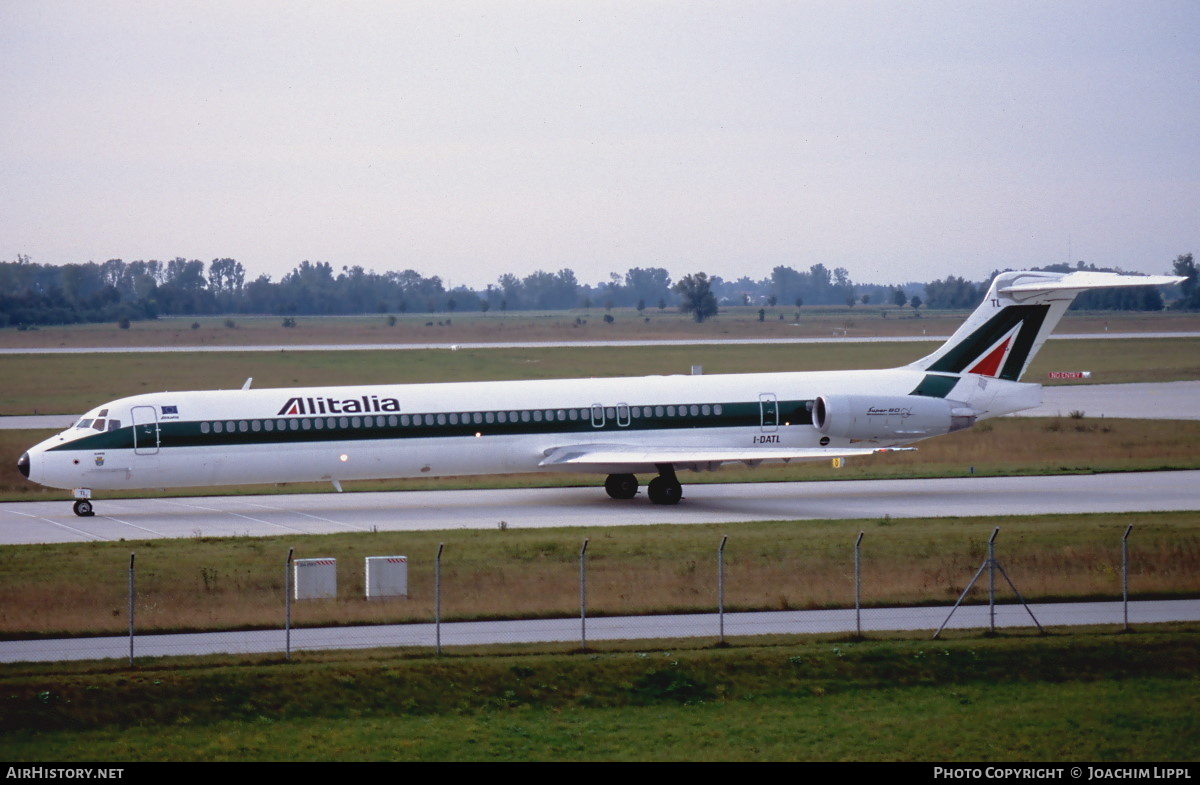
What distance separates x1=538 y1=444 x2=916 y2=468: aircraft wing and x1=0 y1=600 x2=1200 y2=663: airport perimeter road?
36.3 feet

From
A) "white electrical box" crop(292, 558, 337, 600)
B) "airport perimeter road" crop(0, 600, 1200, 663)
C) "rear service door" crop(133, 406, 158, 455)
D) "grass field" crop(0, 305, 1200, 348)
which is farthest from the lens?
"grass field" crop(0, 305, 1200, 348)

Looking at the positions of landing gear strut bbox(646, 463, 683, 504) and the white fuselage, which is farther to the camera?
landing gear strut bbox(646, 463, 683, 504)

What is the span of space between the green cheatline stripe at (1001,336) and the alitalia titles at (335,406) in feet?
48.0

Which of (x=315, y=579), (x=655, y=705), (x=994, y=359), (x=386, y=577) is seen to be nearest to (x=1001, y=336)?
(x=994, y=359)

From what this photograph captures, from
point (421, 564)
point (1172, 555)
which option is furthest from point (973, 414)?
point (421, 564)

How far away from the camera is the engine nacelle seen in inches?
1422

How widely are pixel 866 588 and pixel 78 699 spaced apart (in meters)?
12.8

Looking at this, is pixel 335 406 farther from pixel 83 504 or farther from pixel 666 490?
pixel 666 490

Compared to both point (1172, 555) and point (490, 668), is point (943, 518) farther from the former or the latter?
point (490, 668)

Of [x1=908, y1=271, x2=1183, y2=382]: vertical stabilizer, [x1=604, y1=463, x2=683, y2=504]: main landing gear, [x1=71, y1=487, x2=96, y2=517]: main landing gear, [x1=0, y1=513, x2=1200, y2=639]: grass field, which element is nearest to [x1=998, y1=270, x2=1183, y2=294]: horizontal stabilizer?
[x1=908, y1=271, x2=1183, y2=382]: vertical stabilizer

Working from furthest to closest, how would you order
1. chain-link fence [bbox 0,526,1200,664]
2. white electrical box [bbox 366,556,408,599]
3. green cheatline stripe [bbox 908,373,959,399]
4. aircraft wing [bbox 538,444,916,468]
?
green cheatline stripe [bbox 908,373,959,399]
aircraft wing [bbox 538,444,916,468]
white electrical box [bbox 366,556,408,599]
chain-link fence [bbox 0,526,1200,664]

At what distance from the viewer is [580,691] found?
18438mm

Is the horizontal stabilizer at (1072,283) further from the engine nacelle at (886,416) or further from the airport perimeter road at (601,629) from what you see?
the airport perimeter road at (601,629)

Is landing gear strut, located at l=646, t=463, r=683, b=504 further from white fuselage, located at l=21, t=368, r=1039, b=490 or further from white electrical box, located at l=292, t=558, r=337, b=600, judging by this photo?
white electrical box, located at l=292, t=558, r=337, b=600
